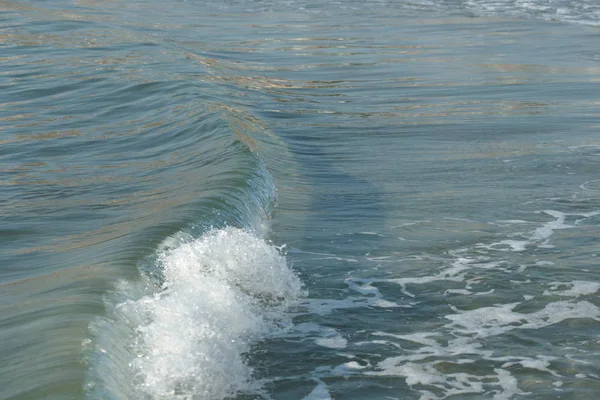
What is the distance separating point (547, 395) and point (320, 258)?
276 cm

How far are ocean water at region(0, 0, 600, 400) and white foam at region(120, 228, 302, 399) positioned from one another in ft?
0.06

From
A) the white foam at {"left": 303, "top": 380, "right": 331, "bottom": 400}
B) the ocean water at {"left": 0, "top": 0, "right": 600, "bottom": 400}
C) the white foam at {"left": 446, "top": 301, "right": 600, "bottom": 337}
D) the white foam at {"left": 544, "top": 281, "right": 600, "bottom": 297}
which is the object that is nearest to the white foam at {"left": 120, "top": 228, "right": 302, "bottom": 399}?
the ocean water at {"left": 0, "top": 0, "right": 600, "bottom": 400}

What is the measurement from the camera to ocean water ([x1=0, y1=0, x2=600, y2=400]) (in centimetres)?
622

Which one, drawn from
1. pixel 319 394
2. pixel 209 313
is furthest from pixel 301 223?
pixel 319 394

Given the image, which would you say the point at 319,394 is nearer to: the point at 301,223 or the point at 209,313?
the point at 209,313

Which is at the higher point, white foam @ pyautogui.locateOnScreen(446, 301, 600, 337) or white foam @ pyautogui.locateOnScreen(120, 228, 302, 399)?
white foam @ pyautogui.locateOnScreen(120, 228, 302, 399)

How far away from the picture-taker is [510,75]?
16.0 metres

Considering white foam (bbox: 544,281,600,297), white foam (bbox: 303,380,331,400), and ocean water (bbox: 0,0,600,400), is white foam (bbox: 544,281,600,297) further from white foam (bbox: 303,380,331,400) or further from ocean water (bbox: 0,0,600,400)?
white foam (bbox: 303,380,331,400)

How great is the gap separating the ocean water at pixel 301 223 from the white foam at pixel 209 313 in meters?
0.02

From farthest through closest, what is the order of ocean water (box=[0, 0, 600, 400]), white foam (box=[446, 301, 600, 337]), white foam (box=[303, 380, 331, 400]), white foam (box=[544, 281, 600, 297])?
white foam (box=[544, 281, 600, 297]) < white foam (box=[446, 301, 600, 337]) < ocean water (box=[0, 0, 600, 400]) < white foam (box=[303, 380, 331, 400])

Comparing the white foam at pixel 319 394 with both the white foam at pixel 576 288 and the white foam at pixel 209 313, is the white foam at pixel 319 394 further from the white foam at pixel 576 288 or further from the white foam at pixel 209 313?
the white foam at pixel 576 288

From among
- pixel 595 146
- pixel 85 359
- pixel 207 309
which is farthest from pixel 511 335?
pixel 595 146

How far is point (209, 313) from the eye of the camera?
6793 mm

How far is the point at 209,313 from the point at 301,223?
2578mm
